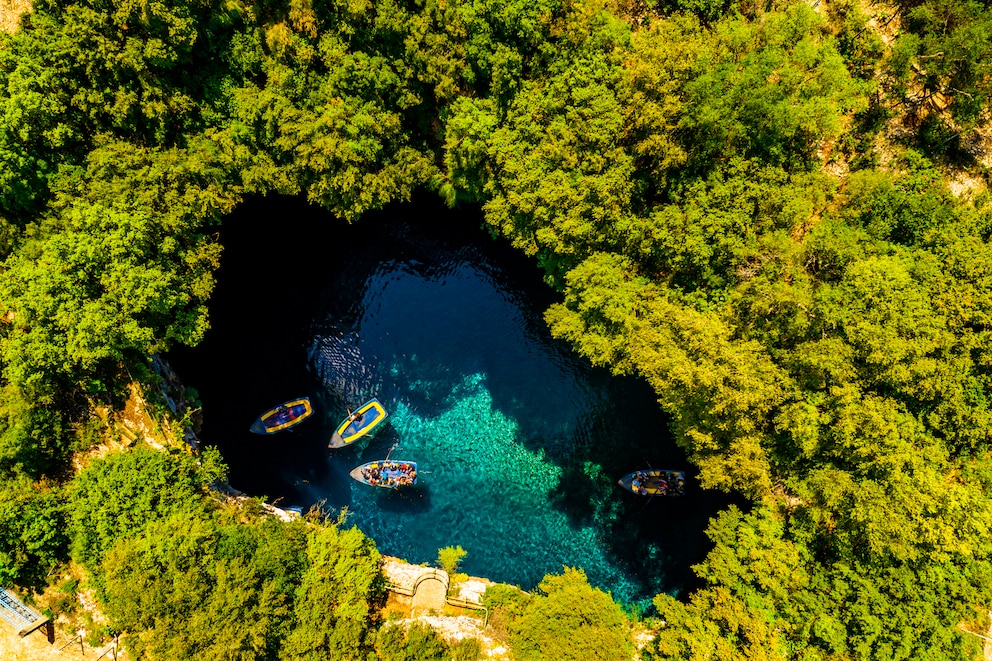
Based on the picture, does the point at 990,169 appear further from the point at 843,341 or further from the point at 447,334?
the point at 447,334

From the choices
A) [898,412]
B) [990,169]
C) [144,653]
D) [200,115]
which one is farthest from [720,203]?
[144,653]

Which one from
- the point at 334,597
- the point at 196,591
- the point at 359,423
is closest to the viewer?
the point at 196,591

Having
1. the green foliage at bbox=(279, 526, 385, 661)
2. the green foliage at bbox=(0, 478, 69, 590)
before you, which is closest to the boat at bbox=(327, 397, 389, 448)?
the green foliage at bbox=(279, 526, 385, 661)

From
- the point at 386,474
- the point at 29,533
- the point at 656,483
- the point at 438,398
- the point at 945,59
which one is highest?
the point at 945,59

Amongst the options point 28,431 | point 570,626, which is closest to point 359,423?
point 28,431

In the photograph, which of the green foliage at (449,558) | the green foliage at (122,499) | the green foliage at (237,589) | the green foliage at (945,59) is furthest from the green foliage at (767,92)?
the green foliage at (122,499)

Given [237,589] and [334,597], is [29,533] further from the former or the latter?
[334,597]
